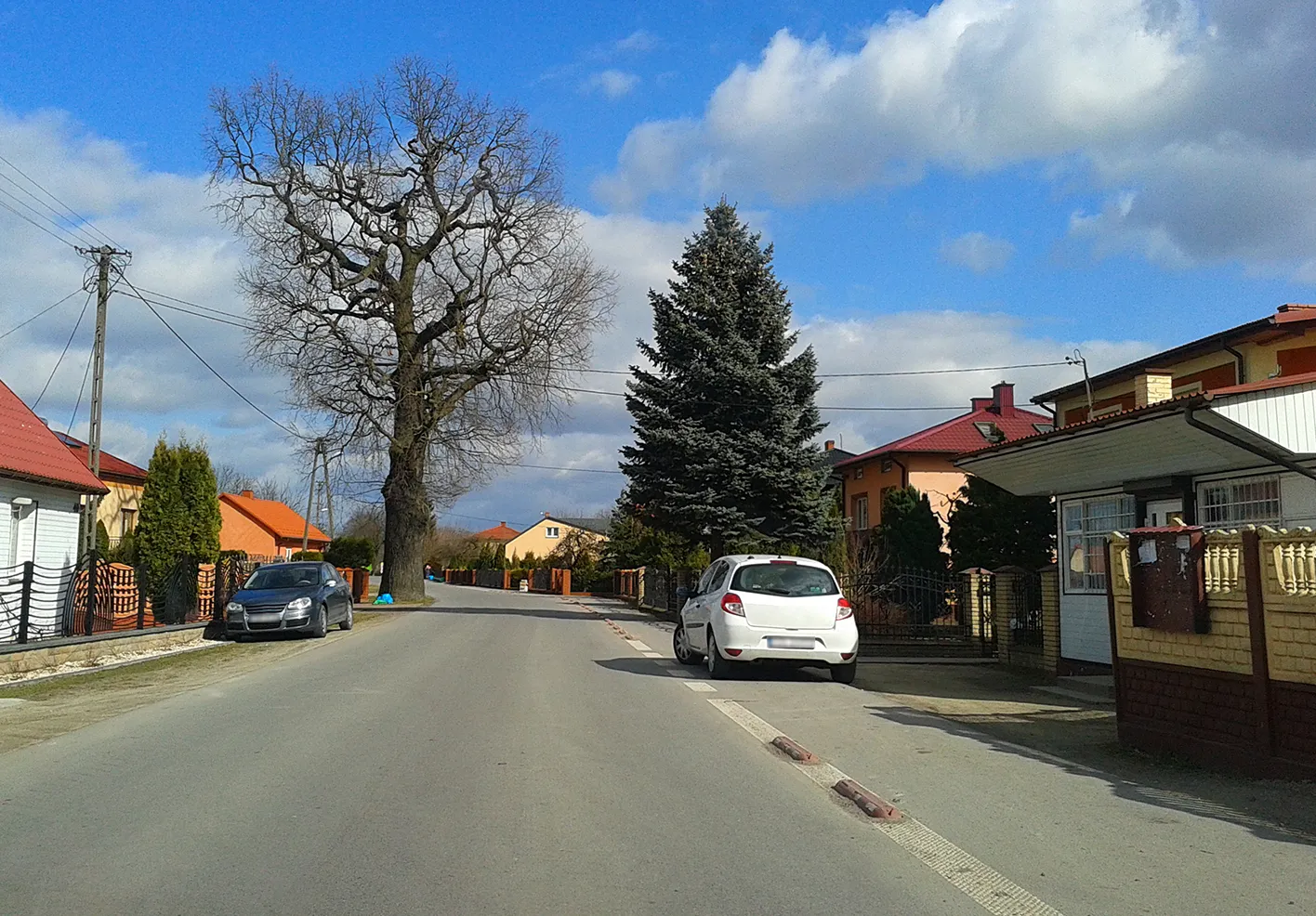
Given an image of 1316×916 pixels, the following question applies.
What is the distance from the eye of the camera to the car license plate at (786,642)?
47.1ft

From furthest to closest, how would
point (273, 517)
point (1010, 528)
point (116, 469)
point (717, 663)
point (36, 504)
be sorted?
point (273, 517) → point (116, 469) → point (1010, 528) → point (36, 504) → point (717, 663)

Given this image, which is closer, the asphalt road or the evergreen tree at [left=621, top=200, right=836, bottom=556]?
the asphalt road

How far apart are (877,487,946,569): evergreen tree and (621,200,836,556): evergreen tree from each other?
197 cm

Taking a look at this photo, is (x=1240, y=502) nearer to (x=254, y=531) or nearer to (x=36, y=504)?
(x=36, y=504)

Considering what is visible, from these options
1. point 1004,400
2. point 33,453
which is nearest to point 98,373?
point 33,453

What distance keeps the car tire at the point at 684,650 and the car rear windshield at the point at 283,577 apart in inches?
347

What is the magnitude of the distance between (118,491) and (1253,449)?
131ft

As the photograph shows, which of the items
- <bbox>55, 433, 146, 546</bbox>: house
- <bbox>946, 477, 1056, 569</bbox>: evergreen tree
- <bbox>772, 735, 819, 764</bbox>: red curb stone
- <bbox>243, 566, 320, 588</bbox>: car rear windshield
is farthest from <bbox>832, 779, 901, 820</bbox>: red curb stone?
<bbox>55, 433, 146, 546</bbox>: house

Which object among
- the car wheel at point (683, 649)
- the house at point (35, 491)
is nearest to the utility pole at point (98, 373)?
the house at point (35, 491)

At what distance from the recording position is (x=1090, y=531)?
1653cm

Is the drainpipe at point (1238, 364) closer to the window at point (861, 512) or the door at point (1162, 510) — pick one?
the door at point (1162, 510)

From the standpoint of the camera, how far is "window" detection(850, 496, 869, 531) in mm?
45531

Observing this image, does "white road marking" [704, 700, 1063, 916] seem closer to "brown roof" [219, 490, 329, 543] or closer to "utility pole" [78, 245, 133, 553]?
"utility pole" [78, 245, 133, 553]

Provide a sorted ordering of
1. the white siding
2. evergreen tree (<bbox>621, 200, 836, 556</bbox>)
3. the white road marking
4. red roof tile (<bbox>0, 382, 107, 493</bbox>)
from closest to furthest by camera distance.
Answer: the white road marking, the white siding, red roof tile (<bbox>0, 382, 107, 493</bbox>), evergreen tree (<bbox>621, 200, 836, 556</bbox>)
